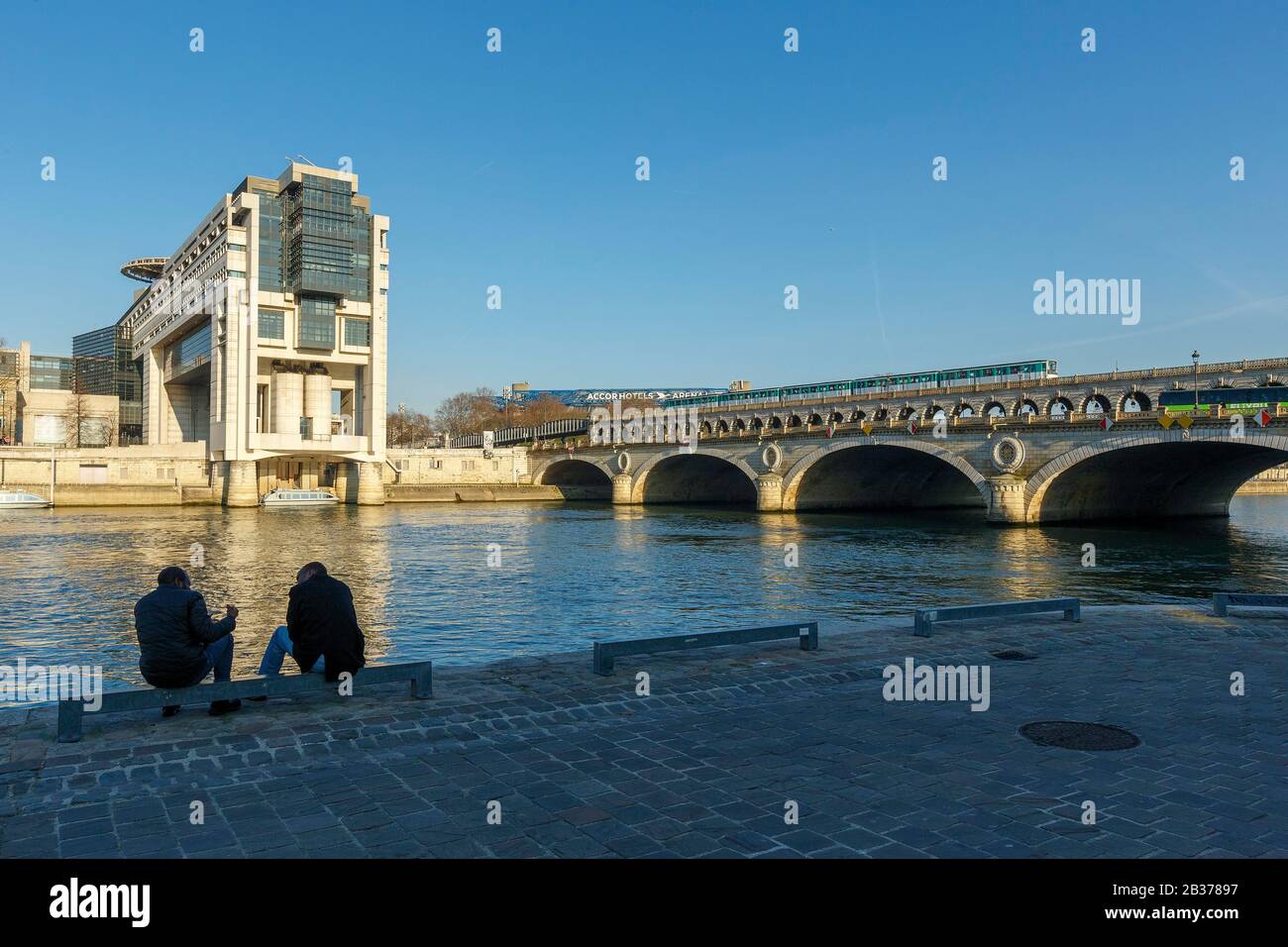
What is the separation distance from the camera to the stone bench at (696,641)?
11.2m

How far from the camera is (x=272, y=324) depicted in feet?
268

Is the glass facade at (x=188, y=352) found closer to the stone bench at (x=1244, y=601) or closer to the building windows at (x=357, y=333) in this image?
the building windows at (x=357, y=333)

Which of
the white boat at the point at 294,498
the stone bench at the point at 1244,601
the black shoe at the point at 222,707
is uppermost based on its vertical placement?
the white boat at the point at 294,498

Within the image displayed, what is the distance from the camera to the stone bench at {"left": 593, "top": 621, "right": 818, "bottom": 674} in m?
11.2

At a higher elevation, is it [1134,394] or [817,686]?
[1134,394]

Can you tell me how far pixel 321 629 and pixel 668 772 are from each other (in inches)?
164

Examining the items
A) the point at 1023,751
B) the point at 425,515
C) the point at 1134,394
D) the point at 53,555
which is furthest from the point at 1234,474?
the point at 53,555

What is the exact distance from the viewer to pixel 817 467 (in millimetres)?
68375

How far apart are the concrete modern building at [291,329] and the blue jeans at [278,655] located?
2909 inches

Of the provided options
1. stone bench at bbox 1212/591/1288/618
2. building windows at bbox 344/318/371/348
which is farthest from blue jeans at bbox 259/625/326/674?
building windows at bbox 344/318/371/348

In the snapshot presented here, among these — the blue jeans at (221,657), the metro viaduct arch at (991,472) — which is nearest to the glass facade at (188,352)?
the metro viaduct arch at (991,472)

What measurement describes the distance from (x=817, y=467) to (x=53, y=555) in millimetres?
48615
